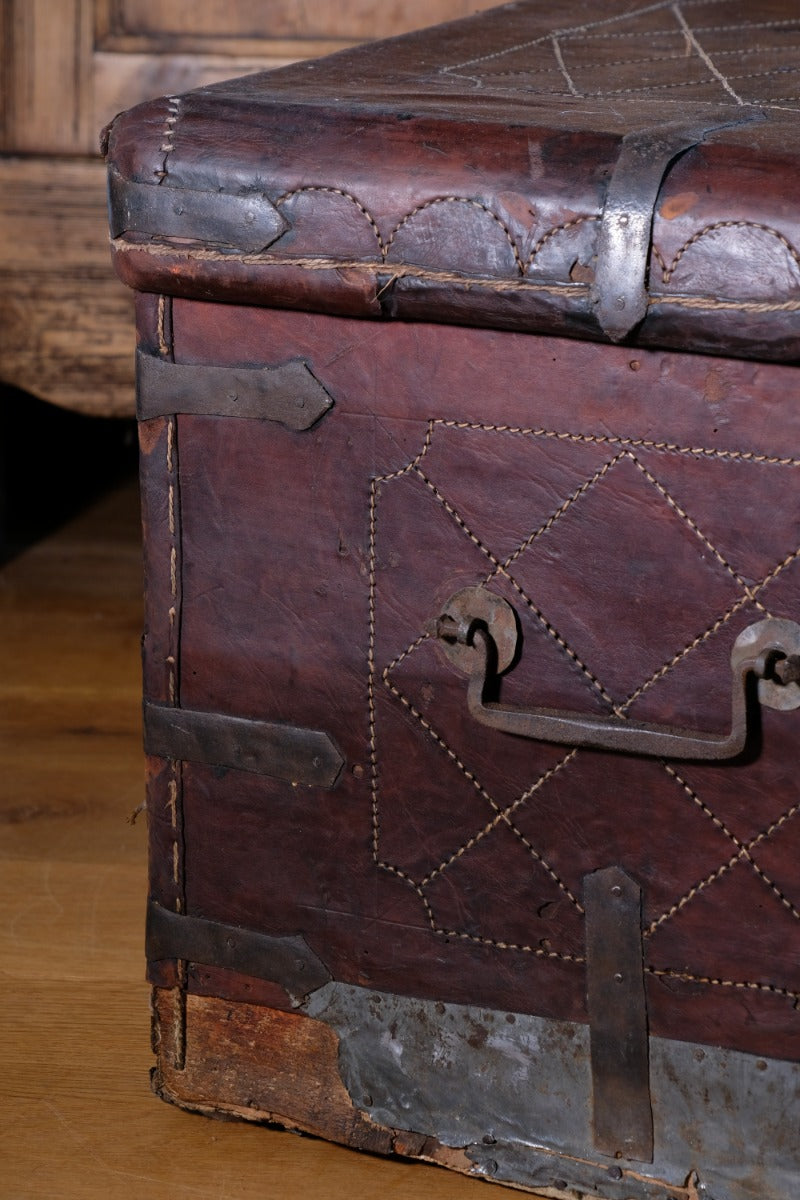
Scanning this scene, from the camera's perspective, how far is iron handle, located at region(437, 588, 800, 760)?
95cm

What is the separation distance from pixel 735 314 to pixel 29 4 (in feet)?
4.27

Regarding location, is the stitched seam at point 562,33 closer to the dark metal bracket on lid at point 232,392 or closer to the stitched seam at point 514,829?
the dark metal bracket on lid at point 232,392

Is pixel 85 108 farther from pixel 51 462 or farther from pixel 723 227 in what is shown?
pixel 723 227

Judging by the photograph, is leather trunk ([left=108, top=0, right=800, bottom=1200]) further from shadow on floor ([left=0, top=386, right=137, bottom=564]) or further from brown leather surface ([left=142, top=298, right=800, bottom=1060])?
shadow on floor ([left=0, top=386, right=137, bottom=564])

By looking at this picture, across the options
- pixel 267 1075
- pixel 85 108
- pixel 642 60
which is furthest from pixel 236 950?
pixel 85 108

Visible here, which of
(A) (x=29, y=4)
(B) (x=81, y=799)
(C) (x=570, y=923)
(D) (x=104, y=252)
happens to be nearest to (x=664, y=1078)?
(C) (x=570, y=923)

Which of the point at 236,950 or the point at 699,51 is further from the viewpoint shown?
the point at 699,51

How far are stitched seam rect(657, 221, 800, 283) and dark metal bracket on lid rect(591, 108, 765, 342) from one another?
0.04 feet

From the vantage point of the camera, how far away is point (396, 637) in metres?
1.05

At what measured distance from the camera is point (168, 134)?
1.01 meters

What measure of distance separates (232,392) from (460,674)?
23 centimetres

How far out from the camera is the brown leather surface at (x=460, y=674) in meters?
0.96

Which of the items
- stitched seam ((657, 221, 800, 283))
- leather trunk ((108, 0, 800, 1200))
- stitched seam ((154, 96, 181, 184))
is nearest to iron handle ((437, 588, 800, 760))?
leather trunk ((108, 0, 800, 1200))

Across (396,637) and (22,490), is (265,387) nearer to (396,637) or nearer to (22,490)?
(396,637)
